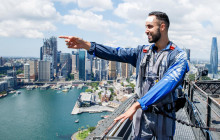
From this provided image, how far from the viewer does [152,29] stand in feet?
2.02

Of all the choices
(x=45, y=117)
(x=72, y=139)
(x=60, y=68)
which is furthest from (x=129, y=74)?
(x=72, y=139)

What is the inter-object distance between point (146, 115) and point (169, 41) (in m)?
0.23

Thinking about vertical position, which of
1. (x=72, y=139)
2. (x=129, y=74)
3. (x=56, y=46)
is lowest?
(x=72, y=139)

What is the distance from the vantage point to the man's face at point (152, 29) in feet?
2.01

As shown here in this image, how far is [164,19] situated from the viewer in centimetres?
61

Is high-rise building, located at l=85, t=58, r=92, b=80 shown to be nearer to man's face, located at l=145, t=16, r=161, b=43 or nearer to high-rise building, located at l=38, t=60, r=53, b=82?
high-rise building, located at l=38, t=60, r=53, b=82

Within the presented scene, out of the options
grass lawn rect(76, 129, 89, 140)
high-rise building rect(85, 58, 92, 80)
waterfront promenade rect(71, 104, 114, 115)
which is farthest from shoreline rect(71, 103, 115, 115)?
high-rise building rect(85, 58, 92, 80)

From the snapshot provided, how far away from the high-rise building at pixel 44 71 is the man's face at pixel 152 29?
31.2m

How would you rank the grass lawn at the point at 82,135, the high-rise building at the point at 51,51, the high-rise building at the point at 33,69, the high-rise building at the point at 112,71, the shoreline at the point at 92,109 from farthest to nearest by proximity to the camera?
the high-rise building at the point at 51,51, the high-rise building at the point at 33,69, the high-rise building at the point at 112,71, the shoreline at the point at 92,109, the grass lawn at the point at 82,135

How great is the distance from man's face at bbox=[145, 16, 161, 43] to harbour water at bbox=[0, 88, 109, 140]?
10969mm

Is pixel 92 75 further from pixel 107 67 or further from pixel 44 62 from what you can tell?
pixel 44 62

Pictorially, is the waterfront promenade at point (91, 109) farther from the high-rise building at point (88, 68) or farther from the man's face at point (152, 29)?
the man's face at point (152, 29)

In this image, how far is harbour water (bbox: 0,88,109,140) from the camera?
11.1 m

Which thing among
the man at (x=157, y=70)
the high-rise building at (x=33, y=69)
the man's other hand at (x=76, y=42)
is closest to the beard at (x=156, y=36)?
the man at (x=157, y=70)
